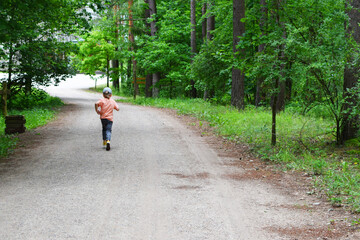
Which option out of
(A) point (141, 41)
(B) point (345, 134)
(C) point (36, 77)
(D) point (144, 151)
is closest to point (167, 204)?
(D) point (144, 151)

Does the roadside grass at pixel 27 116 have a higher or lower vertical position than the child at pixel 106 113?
lower

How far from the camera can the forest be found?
9.26m

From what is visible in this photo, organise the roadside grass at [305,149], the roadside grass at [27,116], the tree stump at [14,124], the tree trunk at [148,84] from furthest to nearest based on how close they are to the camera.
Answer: the tree trunk at [148,84] → the tree stump at [14,124] → the roadside grass at [27,116] → the roadside grass at [305,149]

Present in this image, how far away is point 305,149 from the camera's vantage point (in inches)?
410

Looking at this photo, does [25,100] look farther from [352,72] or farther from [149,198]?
[352,72]

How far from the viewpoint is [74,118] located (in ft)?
60.7

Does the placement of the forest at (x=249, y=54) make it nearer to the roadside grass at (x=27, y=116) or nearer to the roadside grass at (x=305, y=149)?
the roadside grass at (x=305, y=149)

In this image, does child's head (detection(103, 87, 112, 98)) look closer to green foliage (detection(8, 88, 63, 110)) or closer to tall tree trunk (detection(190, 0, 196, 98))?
green foliage (detection(8, 88, 63, 110))

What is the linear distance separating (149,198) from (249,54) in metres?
8.04

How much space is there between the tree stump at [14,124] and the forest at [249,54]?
9.11 ft

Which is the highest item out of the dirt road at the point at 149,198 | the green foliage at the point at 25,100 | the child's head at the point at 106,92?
the child's head at the point at 106,92

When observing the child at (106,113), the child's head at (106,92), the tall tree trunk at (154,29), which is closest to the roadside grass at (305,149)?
the child at (106,113)

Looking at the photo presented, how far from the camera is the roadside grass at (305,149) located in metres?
7.16

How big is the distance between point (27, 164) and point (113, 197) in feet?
12.0
